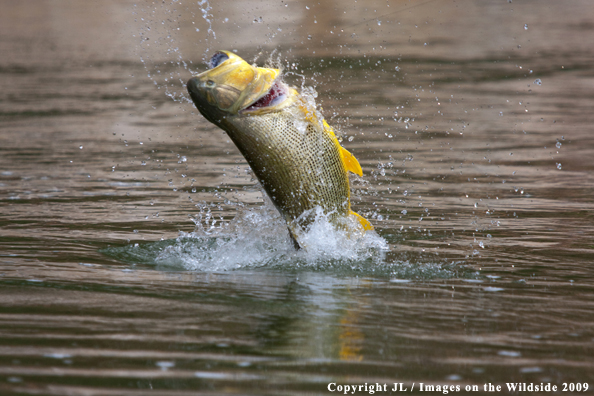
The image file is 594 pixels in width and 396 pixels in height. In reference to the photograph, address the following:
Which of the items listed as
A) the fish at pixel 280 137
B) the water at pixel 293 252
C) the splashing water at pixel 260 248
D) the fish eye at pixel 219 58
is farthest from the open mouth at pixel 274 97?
the water at pixel 293 252

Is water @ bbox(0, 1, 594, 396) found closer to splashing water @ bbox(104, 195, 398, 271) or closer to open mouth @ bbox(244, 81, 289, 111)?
splashing water @ bbox(104, 195, 398, 271)

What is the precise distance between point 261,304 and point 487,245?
264 centimetres

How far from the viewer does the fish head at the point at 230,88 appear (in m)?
5.67

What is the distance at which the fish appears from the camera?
5703mm

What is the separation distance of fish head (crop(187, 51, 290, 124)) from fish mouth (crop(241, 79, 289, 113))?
0.04 ft

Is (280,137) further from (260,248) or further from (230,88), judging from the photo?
(260,248)

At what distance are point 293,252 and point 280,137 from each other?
1.36m

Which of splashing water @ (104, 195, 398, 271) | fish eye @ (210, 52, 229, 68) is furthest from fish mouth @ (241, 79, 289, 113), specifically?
splashing water @ (104, 195, 398, 271)

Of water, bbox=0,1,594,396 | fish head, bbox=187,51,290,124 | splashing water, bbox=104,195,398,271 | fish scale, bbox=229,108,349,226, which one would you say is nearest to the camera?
water, bbox=0,1,594,396

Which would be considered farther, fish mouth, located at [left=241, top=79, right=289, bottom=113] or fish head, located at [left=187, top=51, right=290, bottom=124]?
fish mouth, located at [left=241, top=79, right=289, bottom=113]

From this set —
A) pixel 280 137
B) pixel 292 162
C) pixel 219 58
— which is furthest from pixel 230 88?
pixel 292 162

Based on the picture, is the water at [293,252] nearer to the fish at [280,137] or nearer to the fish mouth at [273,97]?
the fish at [280,137]

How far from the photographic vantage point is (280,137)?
5.85m

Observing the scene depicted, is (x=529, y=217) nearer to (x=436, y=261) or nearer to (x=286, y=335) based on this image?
(x=436, y=261)
